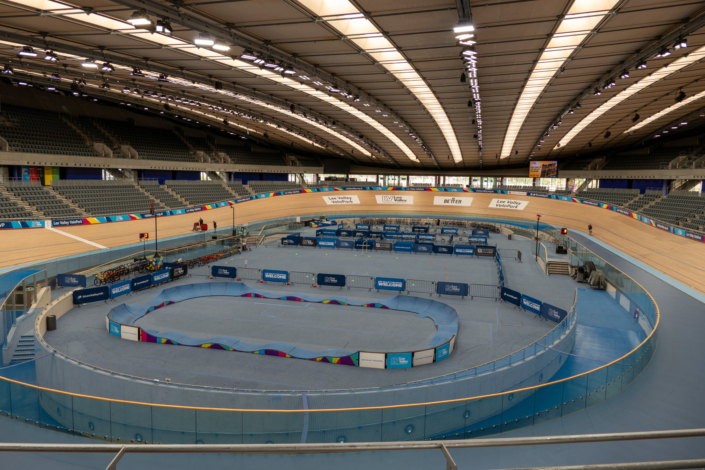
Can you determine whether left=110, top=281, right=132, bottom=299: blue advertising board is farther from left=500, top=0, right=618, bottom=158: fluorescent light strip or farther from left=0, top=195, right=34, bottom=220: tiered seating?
left=500, top=0, right=618, bottom=158: fluorescent light strip

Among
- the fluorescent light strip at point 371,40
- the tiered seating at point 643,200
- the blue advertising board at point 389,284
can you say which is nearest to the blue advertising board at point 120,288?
the blue advertising board at point 389,284

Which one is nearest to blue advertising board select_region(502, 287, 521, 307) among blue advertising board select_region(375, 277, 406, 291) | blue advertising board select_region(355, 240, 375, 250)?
blue advertising board select_region(375, 277, 406, 291)

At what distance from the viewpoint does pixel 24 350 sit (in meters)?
16.2

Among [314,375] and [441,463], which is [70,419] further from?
[441,463]

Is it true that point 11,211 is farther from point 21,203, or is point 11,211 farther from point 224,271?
point 224,271

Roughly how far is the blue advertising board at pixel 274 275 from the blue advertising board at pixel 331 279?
2.10 m

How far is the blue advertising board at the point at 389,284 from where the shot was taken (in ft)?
79.7

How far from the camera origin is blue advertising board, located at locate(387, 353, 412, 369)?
14492mm

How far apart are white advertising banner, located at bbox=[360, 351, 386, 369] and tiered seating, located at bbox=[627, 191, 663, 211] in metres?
43.9

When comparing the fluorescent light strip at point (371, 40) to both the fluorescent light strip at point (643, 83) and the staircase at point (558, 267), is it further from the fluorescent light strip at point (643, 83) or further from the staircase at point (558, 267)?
the staircase at point (558, 267)

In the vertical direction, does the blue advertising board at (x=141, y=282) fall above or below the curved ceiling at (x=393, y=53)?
below

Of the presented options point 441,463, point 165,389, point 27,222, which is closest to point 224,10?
point 165,389

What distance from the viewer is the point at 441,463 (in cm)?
643

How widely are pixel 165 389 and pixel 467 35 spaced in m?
15.4
